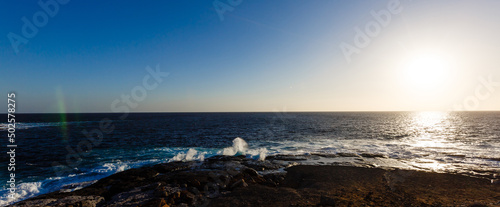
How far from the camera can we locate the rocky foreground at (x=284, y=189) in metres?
11.5

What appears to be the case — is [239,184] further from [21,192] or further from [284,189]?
[21,192]

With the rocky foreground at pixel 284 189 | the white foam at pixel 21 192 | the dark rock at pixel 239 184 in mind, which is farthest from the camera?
the dark rock at pixel 239 184

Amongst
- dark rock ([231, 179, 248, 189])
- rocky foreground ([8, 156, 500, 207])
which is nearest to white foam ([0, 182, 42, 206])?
rocky foreground ([8, 156, 500, 207])

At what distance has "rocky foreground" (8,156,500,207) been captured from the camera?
11.5 metres

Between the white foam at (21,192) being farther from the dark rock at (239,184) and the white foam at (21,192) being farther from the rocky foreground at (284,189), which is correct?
the dark rock at (239,184)

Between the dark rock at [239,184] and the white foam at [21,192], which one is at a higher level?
the dark rock at [239,184]

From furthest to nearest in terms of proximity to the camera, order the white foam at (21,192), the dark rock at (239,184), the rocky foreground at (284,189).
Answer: the dark rock at (239,184), the white foam at (21,192), the rocky foreground at (284,189)

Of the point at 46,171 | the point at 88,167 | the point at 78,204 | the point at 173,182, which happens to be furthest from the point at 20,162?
the point at 173,182

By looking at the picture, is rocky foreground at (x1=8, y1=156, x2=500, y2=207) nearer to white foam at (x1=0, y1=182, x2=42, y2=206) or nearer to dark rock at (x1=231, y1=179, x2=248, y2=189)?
dark rock at (x1=231, y1=179, x2=248, y2=189)

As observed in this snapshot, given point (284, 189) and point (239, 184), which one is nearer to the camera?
point (284, 189)

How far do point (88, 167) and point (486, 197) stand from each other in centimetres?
3084

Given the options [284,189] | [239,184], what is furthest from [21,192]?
[284,189]

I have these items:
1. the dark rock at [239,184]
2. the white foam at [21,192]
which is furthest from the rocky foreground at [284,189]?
the white foam at [21,192]

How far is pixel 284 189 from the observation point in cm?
1361
